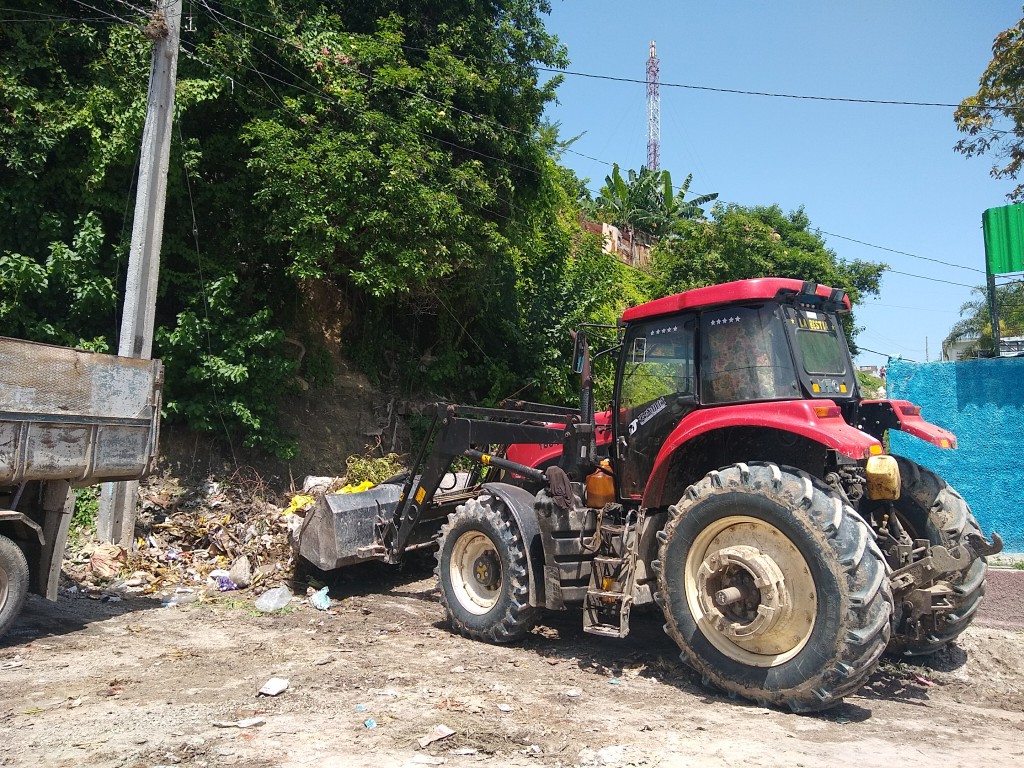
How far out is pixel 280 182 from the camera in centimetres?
996

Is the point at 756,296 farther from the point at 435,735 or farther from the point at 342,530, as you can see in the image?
the point at 342,530

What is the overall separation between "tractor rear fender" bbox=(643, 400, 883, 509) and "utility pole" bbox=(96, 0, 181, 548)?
6.27 m

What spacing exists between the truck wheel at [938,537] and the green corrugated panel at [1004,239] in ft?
21.9

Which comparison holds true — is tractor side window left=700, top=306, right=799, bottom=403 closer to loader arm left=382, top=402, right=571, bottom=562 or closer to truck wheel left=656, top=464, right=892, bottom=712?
truck wheel left=656, top=464, right=892, bottom=712

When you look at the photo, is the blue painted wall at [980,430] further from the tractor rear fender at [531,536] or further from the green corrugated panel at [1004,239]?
the tractor rear fender at [531,536]

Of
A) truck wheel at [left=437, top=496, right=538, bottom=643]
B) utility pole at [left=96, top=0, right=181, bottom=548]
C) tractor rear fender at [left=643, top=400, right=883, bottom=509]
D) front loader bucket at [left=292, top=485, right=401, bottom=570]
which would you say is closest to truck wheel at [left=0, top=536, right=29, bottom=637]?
front loader bucket at [left=292, top=485, right=401, bottom=570]

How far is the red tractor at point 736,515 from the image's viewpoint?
14.2ft

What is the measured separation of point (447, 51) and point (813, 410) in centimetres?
940

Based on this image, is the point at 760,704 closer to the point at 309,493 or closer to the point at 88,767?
the point at 88,767

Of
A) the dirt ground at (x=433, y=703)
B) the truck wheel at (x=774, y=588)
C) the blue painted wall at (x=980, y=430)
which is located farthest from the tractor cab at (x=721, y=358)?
the blue painted wall at (x=980, y=430)

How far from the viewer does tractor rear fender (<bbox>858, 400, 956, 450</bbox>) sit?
17.5 feet

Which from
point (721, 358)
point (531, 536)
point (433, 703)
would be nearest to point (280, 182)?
point (531, 536)

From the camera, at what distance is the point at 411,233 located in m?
10.7

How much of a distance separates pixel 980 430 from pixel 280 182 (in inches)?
380
